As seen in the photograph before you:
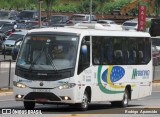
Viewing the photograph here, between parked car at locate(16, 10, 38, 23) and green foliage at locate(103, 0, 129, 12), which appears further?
green foliage at locate(103, 0, 129, 12)

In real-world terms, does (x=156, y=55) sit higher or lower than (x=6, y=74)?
lower

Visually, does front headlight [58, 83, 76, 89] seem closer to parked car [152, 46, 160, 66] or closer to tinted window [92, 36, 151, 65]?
tinted window [92, 36, 151, 65]

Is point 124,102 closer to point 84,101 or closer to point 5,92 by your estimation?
point 84,101

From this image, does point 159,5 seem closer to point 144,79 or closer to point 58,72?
point 144,79

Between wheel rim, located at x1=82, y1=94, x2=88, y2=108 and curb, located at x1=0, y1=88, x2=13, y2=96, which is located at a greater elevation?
wheel rim, located at x1=82, y1=94, x2=88, y2=108

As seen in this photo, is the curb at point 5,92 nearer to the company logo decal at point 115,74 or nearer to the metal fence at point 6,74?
the metal fence at point 6,74

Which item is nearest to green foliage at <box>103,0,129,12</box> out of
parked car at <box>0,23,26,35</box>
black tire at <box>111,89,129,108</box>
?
parked car at <box>0,23,26,35</box>

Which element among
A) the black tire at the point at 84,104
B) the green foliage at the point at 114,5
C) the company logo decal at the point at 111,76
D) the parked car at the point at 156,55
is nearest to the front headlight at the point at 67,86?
the black tire at the point at 84,104

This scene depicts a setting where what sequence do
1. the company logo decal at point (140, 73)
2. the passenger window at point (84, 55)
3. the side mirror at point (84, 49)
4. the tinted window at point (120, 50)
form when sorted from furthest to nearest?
the company logo decal at point (140, 73) < the tinted window at point (120, 50) < the side mirror at point (84, 49) < the passenger window at point (84, 55)

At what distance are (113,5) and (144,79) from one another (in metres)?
74.0

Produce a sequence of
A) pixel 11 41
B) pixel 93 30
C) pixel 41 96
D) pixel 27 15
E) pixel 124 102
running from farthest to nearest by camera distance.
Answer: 1. pixel 27 15
2. pixel 11 41
3. pixel 124 102
4. pixel 93 30
5. pixel 41 96

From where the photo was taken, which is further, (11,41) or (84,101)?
(11,41)

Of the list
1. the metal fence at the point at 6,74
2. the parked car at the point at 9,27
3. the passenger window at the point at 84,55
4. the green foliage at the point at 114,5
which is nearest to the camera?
the passenger window at the point at 84,55

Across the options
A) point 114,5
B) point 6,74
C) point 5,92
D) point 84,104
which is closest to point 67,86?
point 84,104
